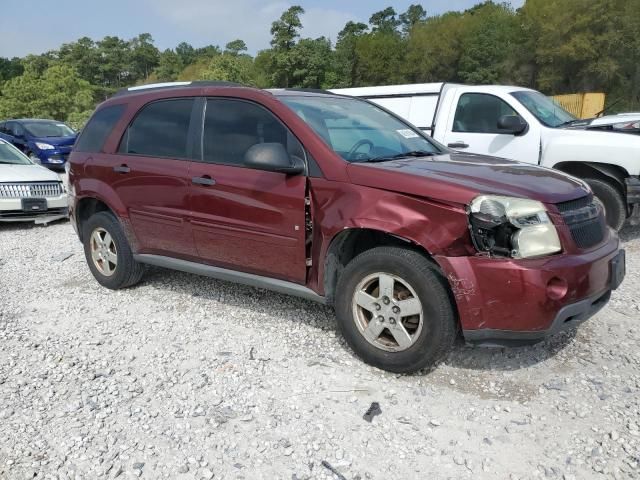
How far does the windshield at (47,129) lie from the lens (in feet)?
51.6

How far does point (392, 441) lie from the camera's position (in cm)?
277

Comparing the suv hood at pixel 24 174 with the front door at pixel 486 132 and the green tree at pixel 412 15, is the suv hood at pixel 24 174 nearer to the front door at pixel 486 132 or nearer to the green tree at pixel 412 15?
the front door at pixel 486 132

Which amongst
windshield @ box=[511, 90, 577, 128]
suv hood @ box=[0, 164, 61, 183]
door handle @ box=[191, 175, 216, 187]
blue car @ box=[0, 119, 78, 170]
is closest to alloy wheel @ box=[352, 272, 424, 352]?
door handle @ box=[191, 175, 216, 187]

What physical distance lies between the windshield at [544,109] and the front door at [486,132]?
0.69 feet

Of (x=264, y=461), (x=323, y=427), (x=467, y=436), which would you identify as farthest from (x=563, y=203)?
(x=264, y=461)

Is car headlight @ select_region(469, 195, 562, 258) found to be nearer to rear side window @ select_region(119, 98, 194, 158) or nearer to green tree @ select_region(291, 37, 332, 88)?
rear side window @ select_region(119, 98, 194, 158)

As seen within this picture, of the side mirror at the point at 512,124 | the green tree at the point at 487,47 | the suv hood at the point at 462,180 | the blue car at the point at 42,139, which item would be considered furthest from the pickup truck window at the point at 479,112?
the green tree at the point at 487,47

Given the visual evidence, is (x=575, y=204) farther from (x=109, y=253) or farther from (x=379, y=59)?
(x=379, y=59)

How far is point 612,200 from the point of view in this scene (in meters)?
6.19

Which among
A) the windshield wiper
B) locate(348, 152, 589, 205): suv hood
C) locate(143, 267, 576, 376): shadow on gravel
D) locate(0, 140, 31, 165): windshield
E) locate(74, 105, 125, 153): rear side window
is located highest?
locate(74, 105, 125, 153): rear side window

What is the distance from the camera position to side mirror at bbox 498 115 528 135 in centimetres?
661

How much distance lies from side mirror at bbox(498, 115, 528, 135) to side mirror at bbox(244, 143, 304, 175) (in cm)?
393

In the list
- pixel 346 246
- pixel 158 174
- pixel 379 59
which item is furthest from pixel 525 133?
pixel 379 59

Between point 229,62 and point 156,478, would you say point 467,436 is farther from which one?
point 229,62
